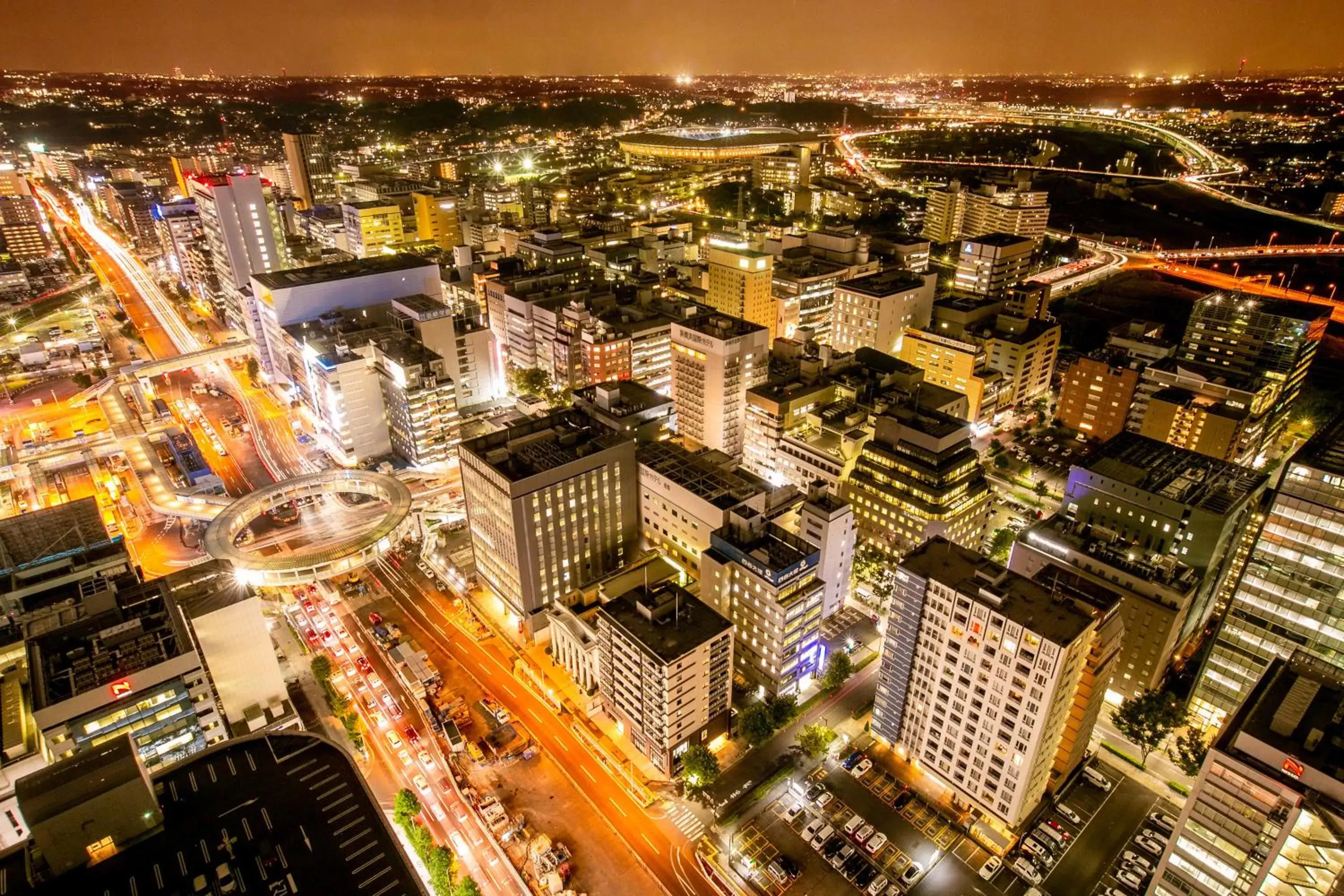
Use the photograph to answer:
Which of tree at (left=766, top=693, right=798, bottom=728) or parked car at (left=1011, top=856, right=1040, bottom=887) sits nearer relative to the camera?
parked car at (left=1011, top=856, right=1040, bottom=887)

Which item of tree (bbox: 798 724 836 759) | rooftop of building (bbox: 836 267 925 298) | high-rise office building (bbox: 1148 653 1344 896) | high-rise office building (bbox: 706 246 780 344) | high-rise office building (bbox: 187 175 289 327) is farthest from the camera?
high-rise office building (bbox: 187 175 289 327)

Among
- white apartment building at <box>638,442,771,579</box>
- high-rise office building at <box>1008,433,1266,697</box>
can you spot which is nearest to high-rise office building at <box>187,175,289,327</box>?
white apartment building at <box>638,442,771,579</box>

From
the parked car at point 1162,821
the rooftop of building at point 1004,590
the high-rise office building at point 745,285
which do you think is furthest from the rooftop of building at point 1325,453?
the high-rise office building at point 745,285

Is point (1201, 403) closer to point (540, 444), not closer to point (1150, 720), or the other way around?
point (1150, 720)

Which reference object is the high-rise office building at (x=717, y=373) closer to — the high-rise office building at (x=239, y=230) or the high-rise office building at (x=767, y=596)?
the high-rise office building at (x=767, y=596)

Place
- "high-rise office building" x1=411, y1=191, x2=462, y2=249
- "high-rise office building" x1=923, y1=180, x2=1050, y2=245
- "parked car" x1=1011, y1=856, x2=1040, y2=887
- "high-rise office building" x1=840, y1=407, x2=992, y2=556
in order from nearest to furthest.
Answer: "parked car" x1=1011, y1=856, x2=1040, y2=887 < "high-rise office building" x1=840, y1=407, x2=992, y2=556 < "high-rise office building" x1=923, y1=180, x2=1050, y2=245 < "high-rise office building" x1=411, y1=191, x2=462, y2=249

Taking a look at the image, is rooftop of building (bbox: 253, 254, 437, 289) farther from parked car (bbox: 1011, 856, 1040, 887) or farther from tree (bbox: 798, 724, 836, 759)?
parked car (bbox: 1011, 856, 1040, 887)

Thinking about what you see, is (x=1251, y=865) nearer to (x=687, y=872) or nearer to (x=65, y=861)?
(x=687, y=872)
